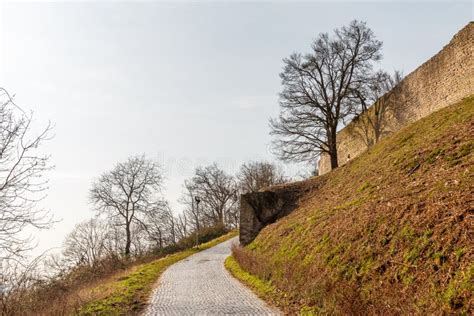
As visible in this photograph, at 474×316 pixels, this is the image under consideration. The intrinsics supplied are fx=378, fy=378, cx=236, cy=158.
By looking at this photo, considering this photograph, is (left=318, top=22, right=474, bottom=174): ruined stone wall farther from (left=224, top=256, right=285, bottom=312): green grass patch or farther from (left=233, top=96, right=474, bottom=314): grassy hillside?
(left=224, top=256, right=285, bottom=312): green grass patch

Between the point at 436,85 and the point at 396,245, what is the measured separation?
49.1 ft

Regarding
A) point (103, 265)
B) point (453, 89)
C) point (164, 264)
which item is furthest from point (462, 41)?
point (103, 265)

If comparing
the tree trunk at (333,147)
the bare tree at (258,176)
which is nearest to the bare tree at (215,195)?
the bare tree at (258,176)

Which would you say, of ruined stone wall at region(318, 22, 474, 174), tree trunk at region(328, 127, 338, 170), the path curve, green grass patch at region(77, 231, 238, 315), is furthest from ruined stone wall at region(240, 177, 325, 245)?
ruined stone wall at region(318, 22, 474, 174)

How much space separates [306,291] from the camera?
332 inches

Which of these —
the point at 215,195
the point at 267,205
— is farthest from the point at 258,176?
the point at 267,205

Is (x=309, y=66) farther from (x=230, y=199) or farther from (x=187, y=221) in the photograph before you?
(x=187, y=221)

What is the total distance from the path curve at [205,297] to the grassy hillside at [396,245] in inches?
25.0

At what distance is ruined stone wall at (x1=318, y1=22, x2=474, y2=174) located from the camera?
16.7 m

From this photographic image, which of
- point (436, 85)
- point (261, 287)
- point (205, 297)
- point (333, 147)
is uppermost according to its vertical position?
point (436, 85)

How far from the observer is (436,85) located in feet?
62.4

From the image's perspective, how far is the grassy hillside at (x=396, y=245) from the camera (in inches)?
219

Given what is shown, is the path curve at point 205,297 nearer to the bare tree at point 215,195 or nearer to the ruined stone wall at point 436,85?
the ruined stone wall at point 436,85

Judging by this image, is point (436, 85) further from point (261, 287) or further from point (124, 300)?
point (124, 300)
